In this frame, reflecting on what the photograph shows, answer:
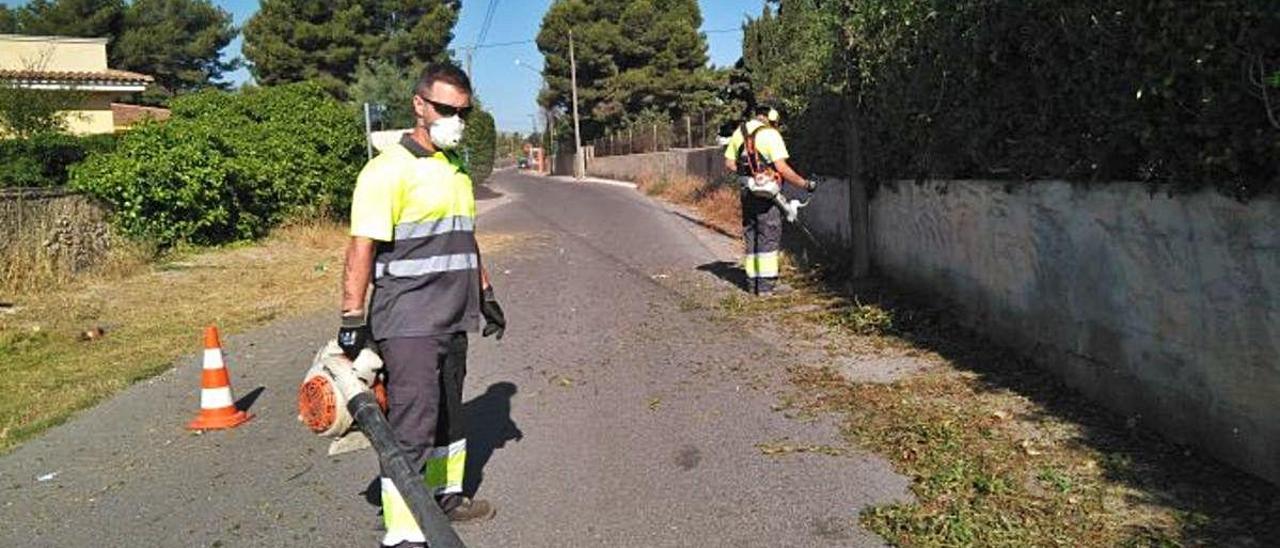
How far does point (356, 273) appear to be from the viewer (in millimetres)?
3828

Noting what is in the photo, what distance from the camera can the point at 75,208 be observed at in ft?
41.8

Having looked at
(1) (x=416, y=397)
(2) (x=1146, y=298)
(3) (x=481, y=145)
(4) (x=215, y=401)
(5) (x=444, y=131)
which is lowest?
(4) (x=215, y=401)

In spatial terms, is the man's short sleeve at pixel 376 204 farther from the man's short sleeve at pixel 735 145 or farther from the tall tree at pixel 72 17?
the tall tree at pixel 72 17

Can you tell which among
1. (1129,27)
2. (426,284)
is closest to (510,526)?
(426,284)

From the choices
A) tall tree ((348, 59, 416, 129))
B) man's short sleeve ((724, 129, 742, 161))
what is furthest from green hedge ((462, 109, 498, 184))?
man's short sleeve ((724, 129, 742, 161))

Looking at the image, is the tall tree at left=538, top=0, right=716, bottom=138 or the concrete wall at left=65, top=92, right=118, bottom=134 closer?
the concrete wall at left=65, top=92, right=118, bottom=134

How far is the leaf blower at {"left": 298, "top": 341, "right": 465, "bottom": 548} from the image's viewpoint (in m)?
3.48

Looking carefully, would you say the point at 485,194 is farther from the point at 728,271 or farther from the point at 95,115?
the point at 728,271

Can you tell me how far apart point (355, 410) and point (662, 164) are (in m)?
36.0

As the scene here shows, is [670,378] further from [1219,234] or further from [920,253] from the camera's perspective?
[1219,234]

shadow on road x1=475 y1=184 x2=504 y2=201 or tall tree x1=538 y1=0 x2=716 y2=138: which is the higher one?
tall tree x1=538 y1=0 x2=716 y2=138

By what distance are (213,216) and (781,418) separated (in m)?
12.0

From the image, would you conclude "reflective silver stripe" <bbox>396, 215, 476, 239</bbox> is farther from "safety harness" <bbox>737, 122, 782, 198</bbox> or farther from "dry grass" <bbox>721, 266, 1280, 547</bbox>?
"safety harness" <bbox>737, 122, 782, 198</bbox>

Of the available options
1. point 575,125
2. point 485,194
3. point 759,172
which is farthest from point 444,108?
point 575,125
